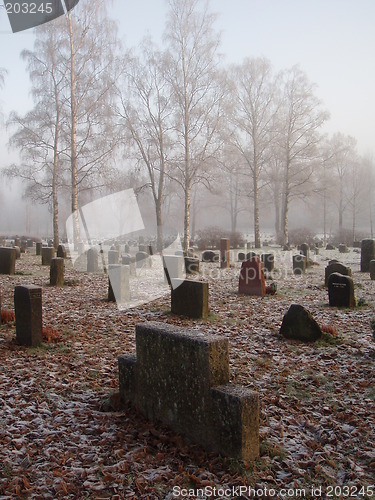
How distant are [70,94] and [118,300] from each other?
645 inches

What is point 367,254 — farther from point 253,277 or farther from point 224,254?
point 253,277

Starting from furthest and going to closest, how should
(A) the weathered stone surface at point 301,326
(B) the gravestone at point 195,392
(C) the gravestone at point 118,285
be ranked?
(C) the gravestone at point 118,285 < (A) the weathered stone surface at point 301,326 < (B) the gravestone at point 195,392

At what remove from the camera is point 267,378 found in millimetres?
5426

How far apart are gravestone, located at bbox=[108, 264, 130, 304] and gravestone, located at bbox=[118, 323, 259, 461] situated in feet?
19.2

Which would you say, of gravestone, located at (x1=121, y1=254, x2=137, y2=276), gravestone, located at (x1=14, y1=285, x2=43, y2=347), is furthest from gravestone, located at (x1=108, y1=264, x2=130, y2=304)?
gravestone, located at (x1=121, y1=254, x2=137, y2=276)

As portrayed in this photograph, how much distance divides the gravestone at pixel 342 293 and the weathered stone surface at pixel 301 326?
9.47ft

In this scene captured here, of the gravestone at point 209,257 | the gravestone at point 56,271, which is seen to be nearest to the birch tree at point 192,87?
the gravestone at point 209,257

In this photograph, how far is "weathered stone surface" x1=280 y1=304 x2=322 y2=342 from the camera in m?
6.95

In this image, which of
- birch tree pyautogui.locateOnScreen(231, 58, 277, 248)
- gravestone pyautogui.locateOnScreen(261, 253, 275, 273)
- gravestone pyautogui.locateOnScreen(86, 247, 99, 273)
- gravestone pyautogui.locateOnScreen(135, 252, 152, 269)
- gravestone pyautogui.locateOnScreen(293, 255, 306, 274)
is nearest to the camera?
gravestone pyautogui.locateOnScreen(86, 247, 99, 273)

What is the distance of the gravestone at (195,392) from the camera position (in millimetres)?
3467

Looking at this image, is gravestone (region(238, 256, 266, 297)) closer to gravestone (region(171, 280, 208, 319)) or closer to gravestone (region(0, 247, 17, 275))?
gravestone (region(171, 280, 208, 319))

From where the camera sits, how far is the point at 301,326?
7.00m

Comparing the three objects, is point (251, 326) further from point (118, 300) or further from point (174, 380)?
point (174, 380)

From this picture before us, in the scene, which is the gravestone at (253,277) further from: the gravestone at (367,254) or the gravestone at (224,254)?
the gravestone at (367,254)
